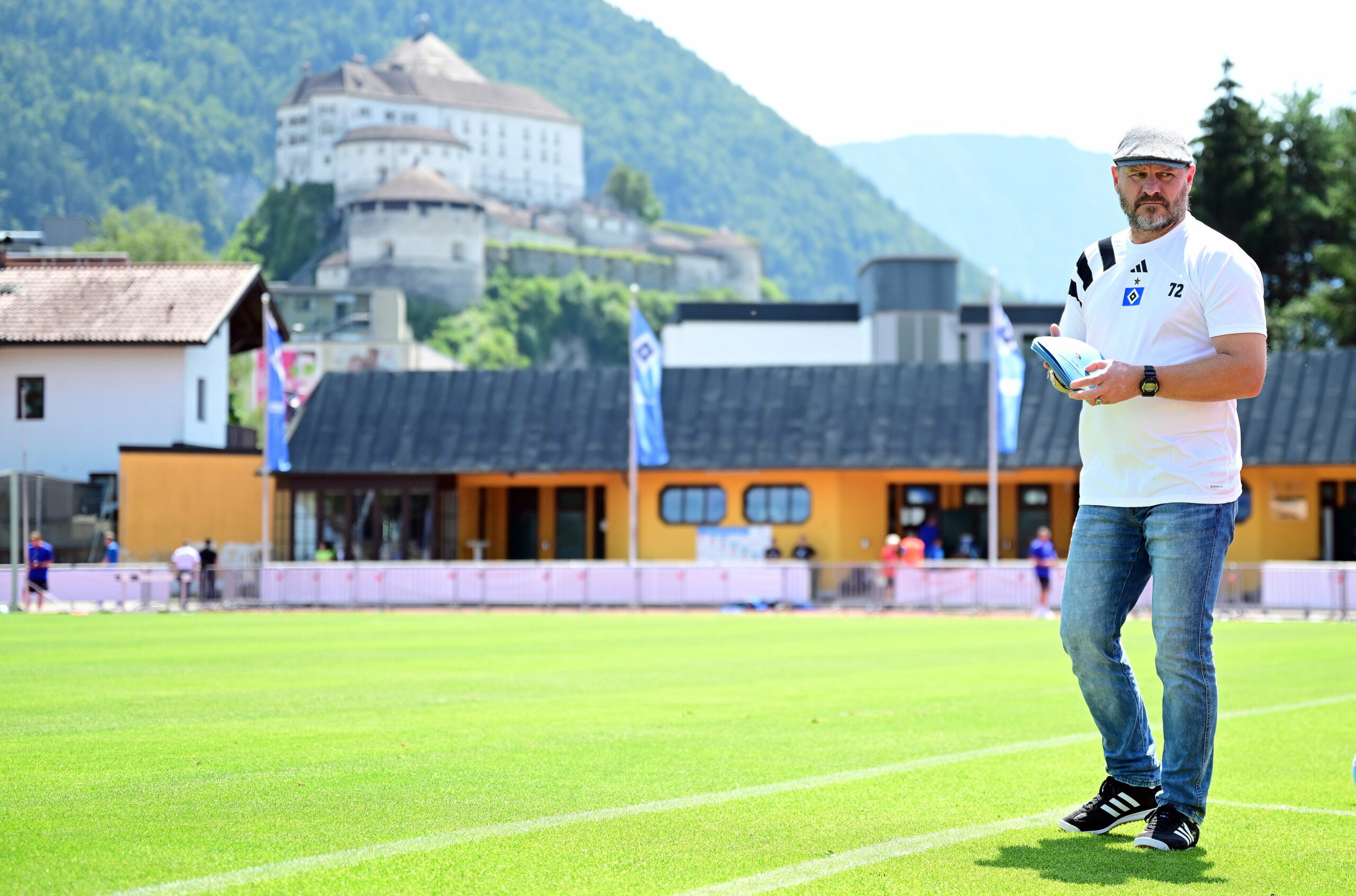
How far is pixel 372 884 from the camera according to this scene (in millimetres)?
4797

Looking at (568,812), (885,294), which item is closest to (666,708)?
(568,812)

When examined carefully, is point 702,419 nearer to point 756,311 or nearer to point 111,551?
point 111,551

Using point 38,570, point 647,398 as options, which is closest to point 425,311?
point 647,398

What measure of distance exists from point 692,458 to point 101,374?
17324 millimetres

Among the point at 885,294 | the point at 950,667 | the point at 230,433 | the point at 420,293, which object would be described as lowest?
the point at 950,667

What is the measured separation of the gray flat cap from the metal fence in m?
28.7

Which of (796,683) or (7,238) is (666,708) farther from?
(7,238)

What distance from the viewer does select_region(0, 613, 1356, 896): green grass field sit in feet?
16.8

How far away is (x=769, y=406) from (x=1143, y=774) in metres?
39.0

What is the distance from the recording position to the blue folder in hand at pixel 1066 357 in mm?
5855

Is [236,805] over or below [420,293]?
below

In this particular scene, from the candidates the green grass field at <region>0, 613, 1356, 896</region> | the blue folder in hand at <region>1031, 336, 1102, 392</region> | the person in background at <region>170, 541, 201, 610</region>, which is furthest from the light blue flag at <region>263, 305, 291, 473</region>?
the blue folder in hand at <region>1031, 336, 1102, 392</region>

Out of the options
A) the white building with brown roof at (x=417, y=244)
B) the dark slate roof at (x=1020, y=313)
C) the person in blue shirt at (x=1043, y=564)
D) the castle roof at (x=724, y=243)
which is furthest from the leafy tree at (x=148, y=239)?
the person in blue shirt at (x=1043, y=564)

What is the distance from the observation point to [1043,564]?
3297 cm
